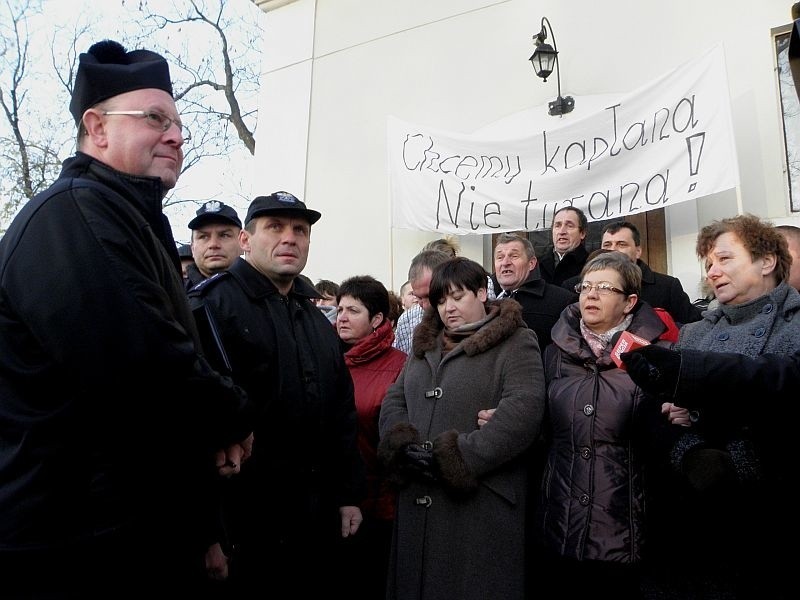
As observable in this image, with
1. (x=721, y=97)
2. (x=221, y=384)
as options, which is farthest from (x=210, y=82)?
(x=221, y=384)

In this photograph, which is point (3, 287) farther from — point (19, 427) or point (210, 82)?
point (210, 82)

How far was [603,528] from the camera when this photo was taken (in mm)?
2654

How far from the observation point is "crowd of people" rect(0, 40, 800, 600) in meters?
1.49

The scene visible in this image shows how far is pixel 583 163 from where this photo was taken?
19.2 ft

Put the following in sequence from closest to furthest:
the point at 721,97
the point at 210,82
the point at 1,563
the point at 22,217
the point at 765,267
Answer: the point at 1,563
the point at 22,217
the point at 765,267
the point at 721,97
the point at 210,82

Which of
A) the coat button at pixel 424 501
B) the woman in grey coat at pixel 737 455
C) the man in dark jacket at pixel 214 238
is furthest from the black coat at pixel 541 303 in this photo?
the man in dark jacket at pixel 214 238

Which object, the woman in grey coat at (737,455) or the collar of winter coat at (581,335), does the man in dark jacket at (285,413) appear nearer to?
the collar of winter coat at (581,335)

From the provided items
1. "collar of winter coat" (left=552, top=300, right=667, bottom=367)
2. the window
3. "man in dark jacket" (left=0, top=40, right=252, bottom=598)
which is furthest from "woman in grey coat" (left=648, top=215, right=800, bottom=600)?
the window

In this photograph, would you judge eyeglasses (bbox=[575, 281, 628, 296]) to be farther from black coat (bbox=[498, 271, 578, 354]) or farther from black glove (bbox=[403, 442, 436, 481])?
black glove (bbox=[403, 442, 436, 481])

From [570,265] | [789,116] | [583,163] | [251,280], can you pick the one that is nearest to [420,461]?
[251,280]

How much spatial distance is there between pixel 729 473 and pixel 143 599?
5.98 ft

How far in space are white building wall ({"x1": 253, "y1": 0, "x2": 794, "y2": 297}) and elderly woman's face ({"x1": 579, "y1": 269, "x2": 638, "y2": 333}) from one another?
9.53 ft

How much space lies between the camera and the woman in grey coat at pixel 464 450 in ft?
9.17

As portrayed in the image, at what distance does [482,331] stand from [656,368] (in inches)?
42.6
